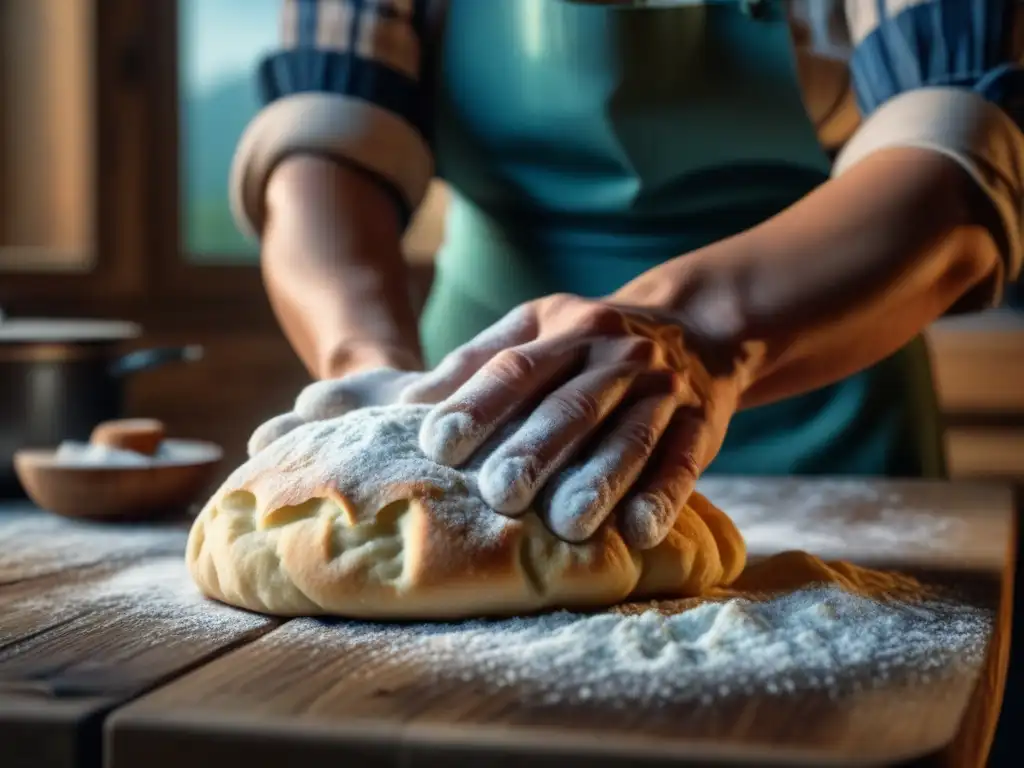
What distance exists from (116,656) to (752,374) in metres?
0.57

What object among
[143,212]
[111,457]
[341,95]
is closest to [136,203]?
[143,212]

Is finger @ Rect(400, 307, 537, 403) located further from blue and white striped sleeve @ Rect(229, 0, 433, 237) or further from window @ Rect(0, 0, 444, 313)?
window @ Rect(0, 0, 444, 313)

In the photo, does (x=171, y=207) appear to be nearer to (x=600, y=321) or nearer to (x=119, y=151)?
(x=119, y=151)

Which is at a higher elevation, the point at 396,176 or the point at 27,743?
the point at 396,176

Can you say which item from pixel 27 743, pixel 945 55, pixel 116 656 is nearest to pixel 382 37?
pixel 945 55

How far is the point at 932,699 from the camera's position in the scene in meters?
Result: 0.64

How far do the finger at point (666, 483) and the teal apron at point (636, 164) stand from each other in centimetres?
62

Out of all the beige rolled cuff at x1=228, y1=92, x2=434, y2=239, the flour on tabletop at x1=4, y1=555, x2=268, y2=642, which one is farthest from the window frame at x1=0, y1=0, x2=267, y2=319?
the flour on tabletop at x1=4, y1=555, x2=268, y2=642

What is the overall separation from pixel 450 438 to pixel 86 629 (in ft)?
0.86

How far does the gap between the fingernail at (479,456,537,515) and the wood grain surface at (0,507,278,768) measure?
0.17 meters

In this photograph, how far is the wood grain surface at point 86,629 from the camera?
23.3 inches

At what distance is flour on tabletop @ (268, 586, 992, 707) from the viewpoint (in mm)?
660

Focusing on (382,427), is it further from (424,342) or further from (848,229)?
(424,342)

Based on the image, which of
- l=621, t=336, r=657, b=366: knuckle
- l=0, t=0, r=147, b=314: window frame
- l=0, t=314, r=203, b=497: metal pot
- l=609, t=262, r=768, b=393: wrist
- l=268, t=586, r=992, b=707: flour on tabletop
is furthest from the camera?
l=0, t=0, r=147, b=314: window frame
